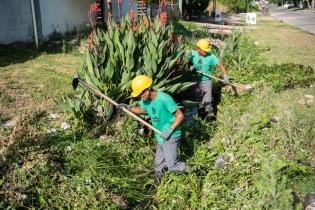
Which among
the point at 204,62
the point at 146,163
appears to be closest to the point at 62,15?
the point at 204,62

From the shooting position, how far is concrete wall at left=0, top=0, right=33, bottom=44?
11.3 meters

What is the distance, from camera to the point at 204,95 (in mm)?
6996

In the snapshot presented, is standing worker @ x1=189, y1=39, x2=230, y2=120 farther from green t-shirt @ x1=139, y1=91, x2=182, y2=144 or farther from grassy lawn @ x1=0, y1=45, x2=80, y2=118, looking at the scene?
grassy lawn @ x1=0, y1=45, x2=80, y2=118

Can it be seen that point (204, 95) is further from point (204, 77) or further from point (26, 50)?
point (26, 50)

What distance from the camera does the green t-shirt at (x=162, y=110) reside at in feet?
14.9

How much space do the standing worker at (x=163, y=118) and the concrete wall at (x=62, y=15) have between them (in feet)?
31.0

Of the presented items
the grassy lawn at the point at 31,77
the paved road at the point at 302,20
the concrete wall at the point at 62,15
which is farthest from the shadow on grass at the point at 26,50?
the paved road at the point at 302,20

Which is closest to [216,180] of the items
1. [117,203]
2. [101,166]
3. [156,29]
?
[117,203]

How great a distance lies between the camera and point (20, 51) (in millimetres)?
11008

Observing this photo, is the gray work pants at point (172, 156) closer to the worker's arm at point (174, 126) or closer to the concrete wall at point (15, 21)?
→ the worker's arm at point (174, 126)

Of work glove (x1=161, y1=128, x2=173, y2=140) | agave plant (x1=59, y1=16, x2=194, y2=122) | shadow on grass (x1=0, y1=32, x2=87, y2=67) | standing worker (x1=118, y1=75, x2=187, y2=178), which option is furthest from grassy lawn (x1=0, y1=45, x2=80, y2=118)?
work glove (x1=161, y1=128, x2=173, y2=140)

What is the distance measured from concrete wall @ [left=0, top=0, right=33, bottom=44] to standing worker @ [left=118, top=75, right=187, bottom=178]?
8.10 m

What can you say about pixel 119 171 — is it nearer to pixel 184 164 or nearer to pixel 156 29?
pixel 184 164

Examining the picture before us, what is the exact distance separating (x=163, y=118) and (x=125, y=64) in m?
1.59
